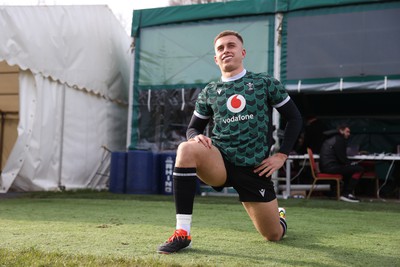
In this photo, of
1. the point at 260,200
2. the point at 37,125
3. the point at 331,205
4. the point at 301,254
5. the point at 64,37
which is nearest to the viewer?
the point at 301,254

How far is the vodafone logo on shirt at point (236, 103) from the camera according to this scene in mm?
2588

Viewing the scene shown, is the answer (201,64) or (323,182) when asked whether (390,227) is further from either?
(201,64)

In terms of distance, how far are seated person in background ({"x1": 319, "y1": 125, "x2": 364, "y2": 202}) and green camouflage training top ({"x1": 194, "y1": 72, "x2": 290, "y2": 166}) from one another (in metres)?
4.43

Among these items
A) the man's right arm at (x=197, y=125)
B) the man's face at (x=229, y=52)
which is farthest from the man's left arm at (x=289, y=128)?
the man's right arm at (x=197, y=125)

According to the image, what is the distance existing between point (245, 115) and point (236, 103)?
90 millimetres

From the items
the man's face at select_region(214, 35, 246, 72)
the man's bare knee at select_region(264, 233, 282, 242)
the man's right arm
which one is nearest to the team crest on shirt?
the man's face at select_region(214, 35, 246, 72)

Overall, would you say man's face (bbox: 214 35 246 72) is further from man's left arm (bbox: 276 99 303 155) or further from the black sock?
the black sock

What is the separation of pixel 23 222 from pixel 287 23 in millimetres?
5612

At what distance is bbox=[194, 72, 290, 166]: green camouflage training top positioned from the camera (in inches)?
101

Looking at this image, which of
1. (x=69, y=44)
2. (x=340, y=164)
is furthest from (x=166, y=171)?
(x=69, y=44)

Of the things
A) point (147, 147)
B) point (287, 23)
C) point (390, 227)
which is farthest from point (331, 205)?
point (147, 147)

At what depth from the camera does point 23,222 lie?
367 cm

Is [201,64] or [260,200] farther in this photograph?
[201,64]

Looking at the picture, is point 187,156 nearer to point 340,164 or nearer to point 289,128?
point 289,128
